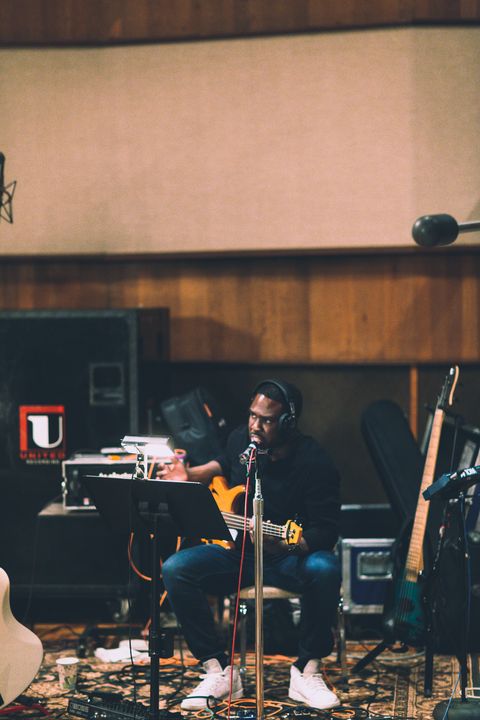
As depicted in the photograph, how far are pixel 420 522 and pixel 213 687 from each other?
1190 millimetres

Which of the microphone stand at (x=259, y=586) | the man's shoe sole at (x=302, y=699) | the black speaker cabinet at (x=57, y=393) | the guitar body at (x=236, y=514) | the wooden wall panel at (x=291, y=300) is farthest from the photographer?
the wooden wall panel at (x=291, y=300)

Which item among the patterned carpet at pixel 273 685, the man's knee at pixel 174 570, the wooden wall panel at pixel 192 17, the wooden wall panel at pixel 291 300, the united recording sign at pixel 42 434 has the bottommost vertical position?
the patterned carpet at pixel 273 685

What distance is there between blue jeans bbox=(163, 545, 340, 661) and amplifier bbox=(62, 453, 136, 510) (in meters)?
0.65

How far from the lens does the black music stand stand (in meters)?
3.83

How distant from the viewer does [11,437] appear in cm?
534

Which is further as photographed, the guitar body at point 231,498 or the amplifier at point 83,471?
the amplifier at point 83,471

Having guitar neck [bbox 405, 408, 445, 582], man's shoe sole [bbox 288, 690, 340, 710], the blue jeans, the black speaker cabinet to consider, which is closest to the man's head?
the blue jeans

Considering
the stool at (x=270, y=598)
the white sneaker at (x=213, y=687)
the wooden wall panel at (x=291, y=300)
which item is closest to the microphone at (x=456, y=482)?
the stool at (x=270, y=598)

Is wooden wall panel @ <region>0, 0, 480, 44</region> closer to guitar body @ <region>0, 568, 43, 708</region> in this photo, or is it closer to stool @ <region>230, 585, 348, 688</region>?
stool @ <region>230, 585, 348, 688</region>

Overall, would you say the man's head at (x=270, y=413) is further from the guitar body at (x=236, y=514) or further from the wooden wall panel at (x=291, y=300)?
the wooden wall panel at (x=291, y=300)

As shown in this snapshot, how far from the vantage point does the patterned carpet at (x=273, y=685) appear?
167 inches

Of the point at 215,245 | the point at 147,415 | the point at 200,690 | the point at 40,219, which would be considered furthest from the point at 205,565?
the point at 40,219

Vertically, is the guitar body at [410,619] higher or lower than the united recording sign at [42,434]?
lower

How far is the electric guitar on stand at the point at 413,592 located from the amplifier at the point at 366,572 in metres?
0.39
